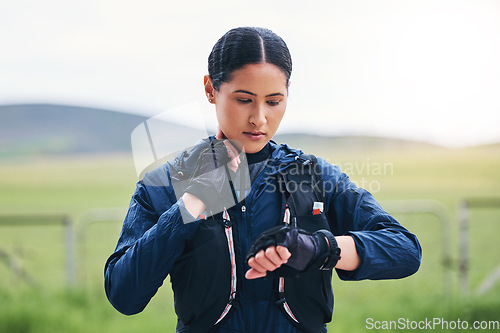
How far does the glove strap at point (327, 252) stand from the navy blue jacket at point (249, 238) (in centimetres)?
11

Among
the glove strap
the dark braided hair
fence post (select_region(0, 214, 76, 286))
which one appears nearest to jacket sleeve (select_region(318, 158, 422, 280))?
the glove strap

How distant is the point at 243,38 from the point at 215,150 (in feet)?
1.18

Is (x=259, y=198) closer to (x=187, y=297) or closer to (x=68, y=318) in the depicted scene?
(x=187, y=297)

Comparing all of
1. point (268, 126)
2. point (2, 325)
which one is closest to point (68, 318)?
point (2, 325)

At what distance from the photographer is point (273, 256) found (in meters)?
1.29

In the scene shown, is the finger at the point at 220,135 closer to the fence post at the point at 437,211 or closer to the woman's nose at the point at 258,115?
the woman's nose at the point at 258,115

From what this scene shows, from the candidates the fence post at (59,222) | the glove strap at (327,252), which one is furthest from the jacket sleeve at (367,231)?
the fence post at (59,222)

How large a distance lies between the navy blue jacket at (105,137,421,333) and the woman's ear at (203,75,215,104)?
7.8 inches

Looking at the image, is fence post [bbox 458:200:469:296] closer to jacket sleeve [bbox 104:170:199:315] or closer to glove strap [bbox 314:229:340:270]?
glove strap [bbox 314:229:340:270]

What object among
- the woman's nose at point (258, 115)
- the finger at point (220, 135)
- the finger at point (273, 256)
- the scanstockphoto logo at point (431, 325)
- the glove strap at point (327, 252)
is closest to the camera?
the finger at point (273, 256)

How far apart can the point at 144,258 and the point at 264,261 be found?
1.22 ft

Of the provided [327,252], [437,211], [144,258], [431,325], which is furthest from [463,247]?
[144,258]

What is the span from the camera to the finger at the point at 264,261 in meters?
1.29

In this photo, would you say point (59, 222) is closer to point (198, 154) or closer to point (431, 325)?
point (431, 325)
